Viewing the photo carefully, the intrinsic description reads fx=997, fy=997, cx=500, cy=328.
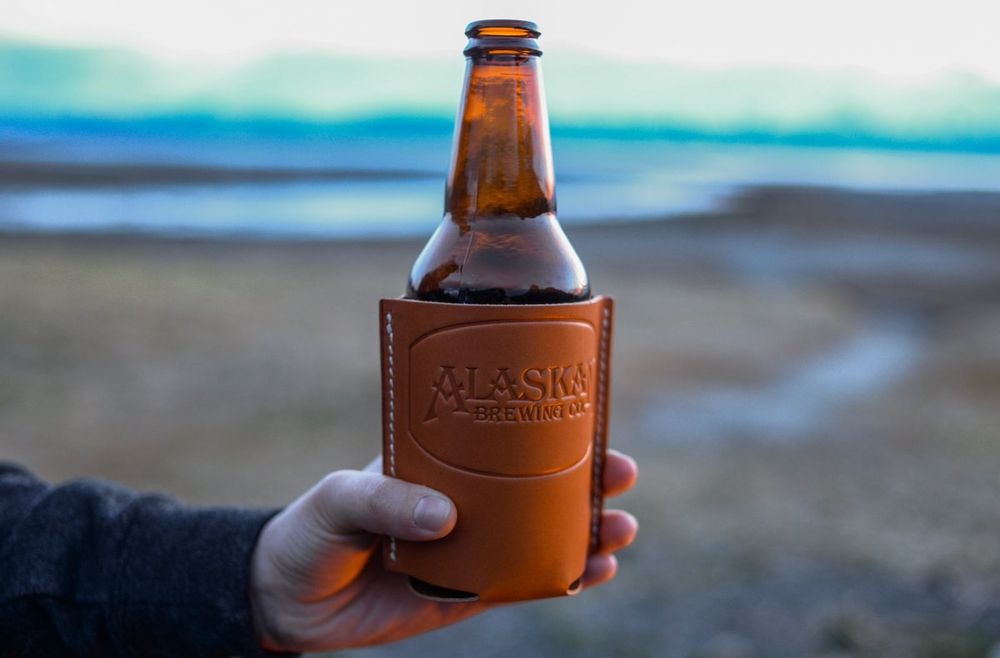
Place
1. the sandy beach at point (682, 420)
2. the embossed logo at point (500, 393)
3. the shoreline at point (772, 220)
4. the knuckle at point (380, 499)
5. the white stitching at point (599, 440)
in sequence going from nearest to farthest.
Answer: the embossed logo at point (500, 393)
the knuckle at point (380, 499)
the white stitching at point (599, 440)
the sandy beach at point (682, 420)
the shoreline at point (772, 220)

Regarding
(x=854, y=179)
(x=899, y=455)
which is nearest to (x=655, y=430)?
(x=899, y=455)

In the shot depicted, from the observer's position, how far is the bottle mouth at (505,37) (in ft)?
7.54

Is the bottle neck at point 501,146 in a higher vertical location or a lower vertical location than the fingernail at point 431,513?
higher

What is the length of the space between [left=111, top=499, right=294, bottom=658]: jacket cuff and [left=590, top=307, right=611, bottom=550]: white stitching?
898 millimetres

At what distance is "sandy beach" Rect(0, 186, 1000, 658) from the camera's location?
5875 mm

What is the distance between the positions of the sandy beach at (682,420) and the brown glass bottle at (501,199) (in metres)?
3.74

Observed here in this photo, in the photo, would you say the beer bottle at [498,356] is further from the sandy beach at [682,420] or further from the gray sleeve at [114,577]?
the sandy beach at [682,420]

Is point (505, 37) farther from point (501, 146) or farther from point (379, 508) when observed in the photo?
point (379, 508)

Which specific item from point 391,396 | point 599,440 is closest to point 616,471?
point 599,440

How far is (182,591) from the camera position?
2543mm

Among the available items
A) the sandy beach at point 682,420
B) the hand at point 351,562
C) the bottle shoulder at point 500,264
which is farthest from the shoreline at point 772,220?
the bottle shoulder at point 500,264

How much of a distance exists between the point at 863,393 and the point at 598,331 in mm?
9425

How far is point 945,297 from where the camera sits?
59.5 ft

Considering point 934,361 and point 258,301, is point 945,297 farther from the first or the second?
point 258,301
